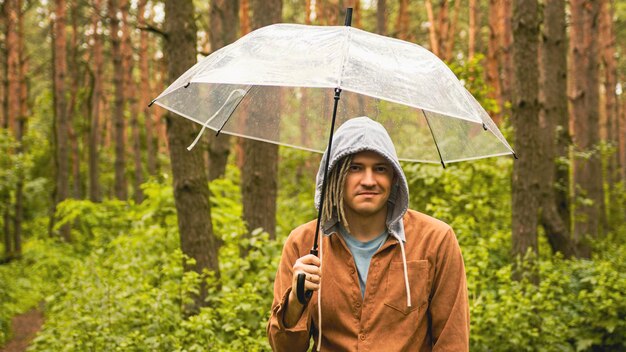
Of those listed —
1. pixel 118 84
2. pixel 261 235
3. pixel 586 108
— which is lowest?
pixel 261 235

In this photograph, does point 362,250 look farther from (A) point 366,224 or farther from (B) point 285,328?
(B) point 285,328

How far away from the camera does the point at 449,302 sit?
275cm

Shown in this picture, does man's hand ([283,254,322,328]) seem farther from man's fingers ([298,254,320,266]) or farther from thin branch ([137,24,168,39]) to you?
thin branch ([137,24,168,39])

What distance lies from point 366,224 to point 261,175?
523cm

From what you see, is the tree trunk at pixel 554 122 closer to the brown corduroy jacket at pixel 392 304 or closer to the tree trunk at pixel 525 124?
the tree trunk at pixel 525 124

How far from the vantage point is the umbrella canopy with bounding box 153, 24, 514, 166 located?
9.55 ft

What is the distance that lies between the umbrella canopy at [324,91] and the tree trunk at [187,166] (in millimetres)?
2375

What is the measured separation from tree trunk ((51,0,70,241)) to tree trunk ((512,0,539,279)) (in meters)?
12.4

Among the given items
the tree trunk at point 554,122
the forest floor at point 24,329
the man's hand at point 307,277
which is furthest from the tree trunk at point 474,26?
the man's hand at point 307,277

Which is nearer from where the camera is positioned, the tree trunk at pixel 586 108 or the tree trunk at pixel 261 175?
the tree trunk at pixel 261 175

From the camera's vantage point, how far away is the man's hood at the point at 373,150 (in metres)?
2.75

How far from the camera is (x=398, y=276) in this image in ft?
8.99

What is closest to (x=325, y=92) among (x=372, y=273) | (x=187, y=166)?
(x=372, y=273)

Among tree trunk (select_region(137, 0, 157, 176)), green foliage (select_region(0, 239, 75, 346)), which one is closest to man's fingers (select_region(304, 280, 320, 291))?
green foliage (select_region(0, 239, 75, 346))
